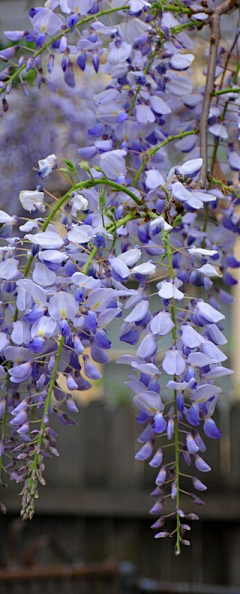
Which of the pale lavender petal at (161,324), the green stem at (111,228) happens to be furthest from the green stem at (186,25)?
the pale lavender petal at (161,324)

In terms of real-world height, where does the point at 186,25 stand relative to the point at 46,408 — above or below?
above

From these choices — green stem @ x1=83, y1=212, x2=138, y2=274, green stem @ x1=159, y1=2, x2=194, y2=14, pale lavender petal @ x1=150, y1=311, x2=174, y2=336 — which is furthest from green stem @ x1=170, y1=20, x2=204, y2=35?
pale lavender petal @ x1=150, y1=311, x2=174, y2=336

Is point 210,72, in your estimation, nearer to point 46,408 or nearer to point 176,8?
point 176,8

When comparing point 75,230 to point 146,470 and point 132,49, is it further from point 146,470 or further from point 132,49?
point 146,470

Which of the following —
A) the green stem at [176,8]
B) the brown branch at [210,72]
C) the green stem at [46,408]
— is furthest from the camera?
the green stem at [176,8]

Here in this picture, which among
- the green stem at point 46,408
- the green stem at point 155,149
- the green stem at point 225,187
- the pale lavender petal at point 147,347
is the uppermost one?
the green stem at point 155,149

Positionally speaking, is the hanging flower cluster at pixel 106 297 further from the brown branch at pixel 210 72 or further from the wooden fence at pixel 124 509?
the wooden fence at pixel 124 509

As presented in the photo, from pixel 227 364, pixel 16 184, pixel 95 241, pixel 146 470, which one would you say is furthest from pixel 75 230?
pixel 227 364

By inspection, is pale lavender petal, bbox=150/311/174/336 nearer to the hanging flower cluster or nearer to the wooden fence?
the hanging flower cluster

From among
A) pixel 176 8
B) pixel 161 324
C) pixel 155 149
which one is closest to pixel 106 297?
pixel 161 324
